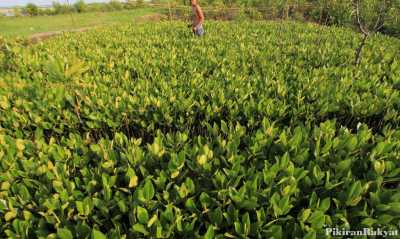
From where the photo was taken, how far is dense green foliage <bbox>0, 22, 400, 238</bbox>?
1928mm

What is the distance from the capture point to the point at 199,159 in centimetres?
231

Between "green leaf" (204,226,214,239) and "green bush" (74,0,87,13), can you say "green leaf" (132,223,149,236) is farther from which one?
"green bush" (74,0,87,13)

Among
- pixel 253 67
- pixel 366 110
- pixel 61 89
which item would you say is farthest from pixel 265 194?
pixel 253 67

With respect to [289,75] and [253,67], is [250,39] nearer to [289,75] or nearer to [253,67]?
[253,67]

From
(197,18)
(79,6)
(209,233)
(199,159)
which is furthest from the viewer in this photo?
(79,6)

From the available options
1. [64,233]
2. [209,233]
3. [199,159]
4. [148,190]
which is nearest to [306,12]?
[199,159]

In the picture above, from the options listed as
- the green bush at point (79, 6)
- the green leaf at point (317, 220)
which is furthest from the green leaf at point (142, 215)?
the green bush at point (79, 6)

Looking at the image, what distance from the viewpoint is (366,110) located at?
11.2ft

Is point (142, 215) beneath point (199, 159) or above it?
beneath

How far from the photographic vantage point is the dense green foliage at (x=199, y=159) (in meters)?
1.93

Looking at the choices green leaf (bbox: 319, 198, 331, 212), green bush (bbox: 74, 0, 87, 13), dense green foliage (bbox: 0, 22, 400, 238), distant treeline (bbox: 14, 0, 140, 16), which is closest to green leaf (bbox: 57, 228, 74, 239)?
dense green foliage (bbox: 0, 22, 400, 238)

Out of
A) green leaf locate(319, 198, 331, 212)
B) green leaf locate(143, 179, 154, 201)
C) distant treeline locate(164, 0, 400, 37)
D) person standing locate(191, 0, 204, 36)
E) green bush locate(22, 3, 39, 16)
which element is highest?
green bush locate(22, 3, 39, 16)

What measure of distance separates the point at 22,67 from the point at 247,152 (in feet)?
16.4

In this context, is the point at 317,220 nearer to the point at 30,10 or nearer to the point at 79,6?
the point at 79,6
